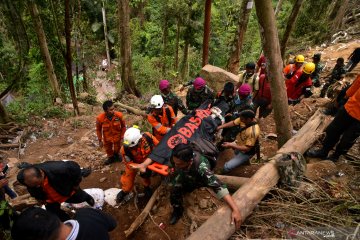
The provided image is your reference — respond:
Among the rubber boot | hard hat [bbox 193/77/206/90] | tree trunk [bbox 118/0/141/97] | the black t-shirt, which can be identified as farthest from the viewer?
tree trunk [bbox 118/0/141/97]

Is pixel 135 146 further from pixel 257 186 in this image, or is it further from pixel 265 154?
pixel 265 154

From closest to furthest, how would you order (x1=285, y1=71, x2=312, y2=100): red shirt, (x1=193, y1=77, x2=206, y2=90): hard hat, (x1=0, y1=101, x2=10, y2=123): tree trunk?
(x1=193, y1=77, x2=206, y2=90): hard hat
(x1=285, y1=71, x2=312, y2=100): red shirt
(x1=0, y1=101, x2=10, y2=123): tree trunk

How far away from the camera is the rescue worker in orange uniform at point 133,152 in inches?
157

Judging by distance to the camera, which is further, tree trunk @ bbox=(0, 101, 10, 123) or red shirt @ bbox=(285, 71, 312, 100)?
tree trunk @ bbox=(0, 101, 10, 123)

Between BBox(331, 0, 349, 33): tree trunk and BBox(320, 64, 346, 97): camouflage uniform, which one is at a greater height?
BBox(331, 0, 349, 33): tree trunk

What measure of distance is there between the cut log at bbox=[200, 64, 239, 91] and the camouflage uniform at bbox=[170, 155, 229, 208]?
17.8ft

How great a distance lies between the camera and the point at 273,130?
656 centimetres

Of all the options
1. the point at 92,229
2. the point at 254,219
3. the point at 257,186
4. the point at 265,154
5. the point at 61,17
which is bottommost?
the point at 265,154

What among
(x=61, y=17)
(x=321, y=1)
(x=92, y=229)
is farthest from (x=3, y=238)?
(x=321, y=1)

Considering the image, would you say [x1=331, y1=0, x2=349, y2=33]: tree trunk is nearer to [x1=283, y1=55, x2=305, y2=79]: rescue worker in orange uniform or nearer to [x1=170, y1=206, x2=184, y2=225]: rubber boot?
[x1=283, y1=55, x2=305, y2=79]: rescue worker in orange uniform

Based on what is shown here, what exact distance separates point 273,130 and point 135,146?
398 cm

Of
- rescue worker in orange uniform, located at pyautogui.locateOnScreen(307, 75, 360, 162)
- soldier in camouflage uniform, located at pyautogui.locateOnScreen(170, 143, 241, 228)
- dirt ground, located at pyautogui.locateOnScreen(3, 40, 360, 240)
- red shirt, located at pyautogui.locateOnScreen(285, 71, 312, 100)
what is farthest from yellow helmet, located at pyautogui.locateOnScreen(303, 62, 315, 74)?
soldier in camouflage uniform, located at pyautogui.locateOnScreen(170, 143, 241, 228)

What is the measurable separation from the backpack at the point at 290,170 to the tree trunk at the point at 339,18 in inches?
485

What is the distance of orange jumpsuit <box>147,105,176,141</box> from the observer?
190 inches
